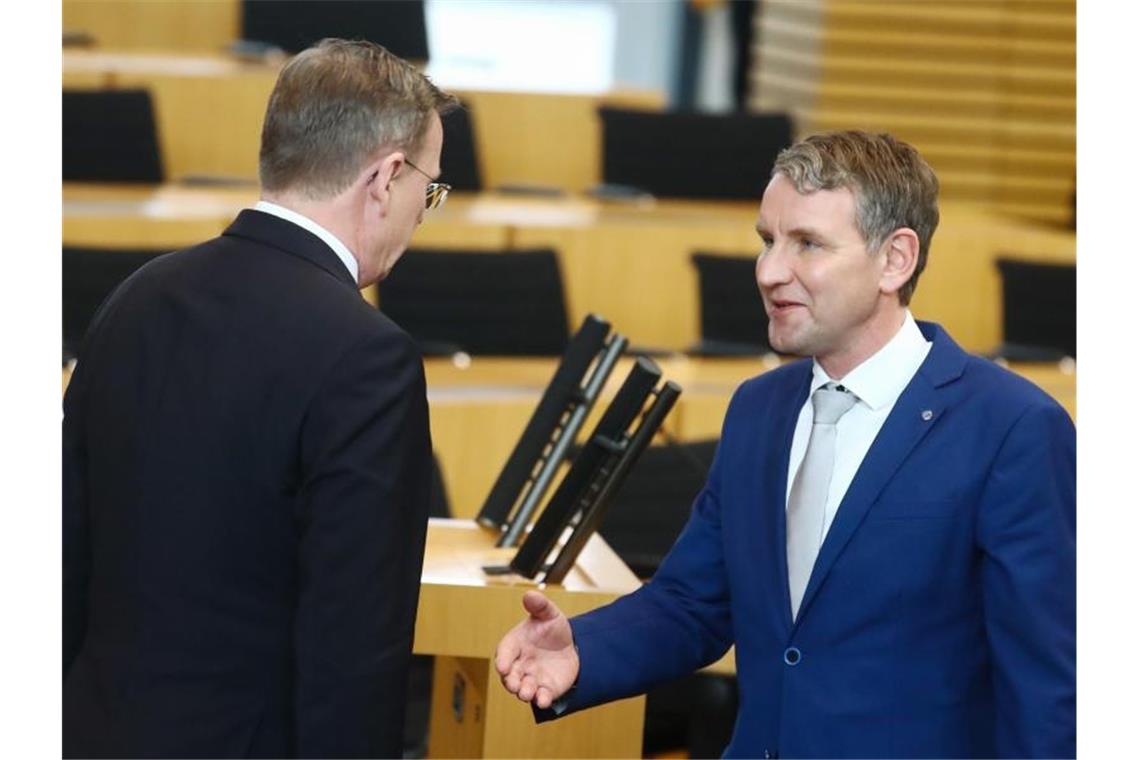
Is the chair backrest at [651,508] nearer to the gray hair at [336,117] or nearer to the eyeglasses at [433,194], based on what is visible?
the eyeglasses at [433,194]

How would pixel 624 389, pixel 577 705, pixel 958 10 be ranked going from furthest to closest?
1. pixel 958 10
2. pixel 624 389
3. pixel 577 705

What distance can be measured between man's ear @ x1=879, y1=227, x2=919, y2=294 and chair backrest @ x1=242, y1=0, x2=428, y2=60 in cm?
694

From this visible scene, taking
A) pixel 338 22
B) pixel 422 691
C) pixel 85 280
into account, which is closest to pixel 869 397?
pixel 422 691

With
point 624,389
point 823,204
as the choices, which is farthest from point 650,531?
point 823,204

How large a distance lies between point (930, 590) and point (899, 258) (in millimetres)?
454

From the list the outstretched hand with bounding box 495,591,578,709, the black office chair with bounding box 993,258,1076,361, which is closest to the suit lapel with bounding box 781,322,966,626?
the outstretched hand with bounding box 495,591,578,709

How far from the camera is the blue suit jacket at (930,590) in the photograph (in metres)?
2.46

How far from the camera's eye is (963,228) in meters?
8.20

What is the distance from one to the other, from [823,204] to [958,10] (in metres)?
7.85

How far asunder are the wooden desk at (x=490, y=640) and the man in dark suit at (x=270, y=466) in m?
1.02

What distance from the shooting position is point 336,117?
2330mm

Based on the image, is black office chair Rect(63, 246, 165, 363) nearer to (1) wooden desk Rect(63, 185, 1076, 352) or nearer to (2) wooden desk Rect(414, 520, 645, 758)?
(1) wooden desk Rect(63, 185, 1076, 352)
